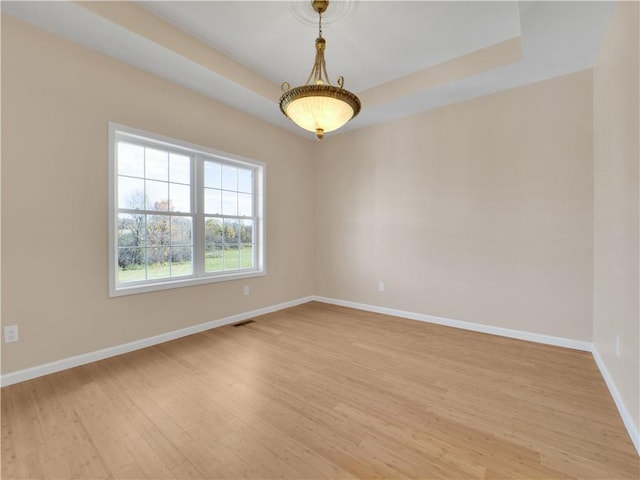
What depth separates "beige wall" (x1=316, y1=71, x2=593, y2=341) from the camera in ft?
9.37

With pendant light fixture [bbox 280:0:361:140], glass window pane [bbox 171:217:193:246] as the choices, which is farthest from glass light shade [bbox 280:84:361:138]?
glass window pane [bbox 171:217:193:246]

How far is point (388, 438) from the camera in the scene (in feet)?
5.26

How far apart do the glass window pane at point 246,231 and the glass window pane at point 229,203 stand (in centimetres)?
21

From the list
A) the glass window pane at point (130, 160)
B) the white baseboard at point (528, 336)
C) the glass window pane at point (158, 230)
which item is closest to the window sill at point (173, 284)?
the glass window pane at point (158, 230)

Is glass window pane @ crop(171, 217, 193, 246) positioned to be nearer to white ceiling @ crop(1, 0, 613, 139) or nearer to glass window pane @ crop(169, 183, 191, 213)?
glass window pane @ crop(169, 183, 191, 213)

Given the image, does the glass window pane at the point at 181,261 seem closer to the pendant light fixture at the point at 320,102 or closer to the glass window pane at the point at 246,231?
the glass window pane at the point at 246,231

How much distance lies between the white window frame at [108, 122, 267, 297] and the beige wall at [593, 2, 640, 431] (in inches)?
143

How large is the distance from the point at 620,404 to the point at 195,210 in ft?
13.3

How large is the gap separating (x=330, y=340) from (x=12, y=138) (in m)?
3.26

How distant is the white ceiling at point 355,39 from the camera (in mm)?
2219

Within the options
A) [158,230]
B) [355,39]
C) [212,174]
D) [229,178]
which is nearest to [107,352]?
[158,230]

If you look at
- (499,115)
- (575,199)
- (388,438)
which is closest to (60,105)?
(388,438)

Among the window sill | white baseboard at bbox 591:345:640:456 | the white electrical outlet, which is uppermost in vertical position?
the window sill

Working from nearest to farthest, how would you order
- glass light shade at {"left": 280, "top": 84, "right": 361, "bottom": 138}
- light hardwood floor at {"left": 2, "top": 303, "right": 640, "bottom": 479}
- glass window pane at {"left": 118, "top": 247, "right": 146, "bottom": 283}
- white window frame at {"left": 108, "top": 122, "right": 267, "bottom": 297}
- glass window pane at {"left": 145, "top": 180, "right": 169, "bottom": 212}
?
light hardwood floor at {"left": 2, "top": 303, "right": 640, "bottom": 479}
glass light shade at {"left": 280, "top": 84, "right": 361, "bottom": 138}
white window frame at {"left": 108, "top": 122, "right": 267, "bottom": 297}
glass window pane at {"left": 118, "top": 247, "right": 146, "bottom": 283}
glass window pane at {"left": 145, "top": 180, "right": 169, "bottom": 212}
